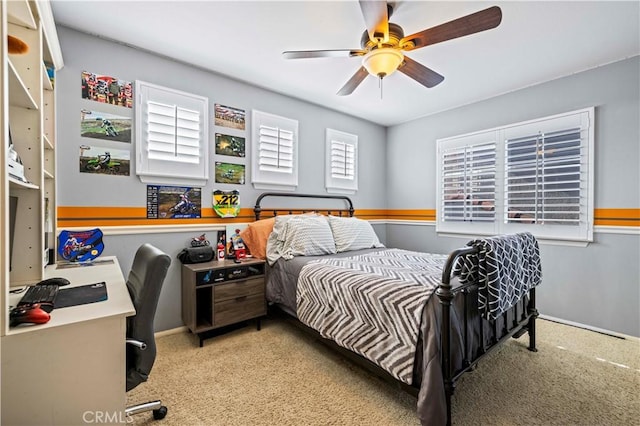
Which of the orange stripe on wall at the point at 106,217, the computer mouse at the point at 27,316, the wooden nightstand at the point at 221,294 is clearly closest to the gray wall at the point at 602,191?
the wooden nightstand at the point at 221,294

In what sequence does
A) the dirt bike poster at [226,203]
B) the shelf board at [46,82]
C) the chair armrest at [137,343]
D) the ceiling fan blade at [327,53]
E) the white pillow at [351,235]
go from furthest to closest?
the white pillow at [351,235] → the dirt bike poster at [226,203] → the ceiling fan blade at [327,53] → the shelf board at [46,82] → the chair armrest at [137,343]

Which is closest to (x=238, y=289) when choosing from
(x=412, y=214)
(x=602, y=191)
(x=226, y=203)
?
(x=226, y=203)

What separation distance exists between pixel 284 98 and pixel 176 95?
1.29 m

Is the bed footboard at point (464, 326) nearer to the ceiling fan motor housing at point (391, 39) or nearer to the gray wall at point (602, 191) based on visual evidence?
the gray wall at point (602, 191)

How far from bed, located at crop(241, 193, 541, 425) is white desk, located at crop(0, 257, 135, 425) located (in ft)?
4.32

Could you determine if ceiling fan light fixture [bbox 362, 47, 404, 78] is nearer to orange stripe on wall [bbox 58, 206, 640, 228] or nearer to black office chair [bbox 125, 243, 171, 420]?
black office chair [bbox 125, 243, 171, 420]

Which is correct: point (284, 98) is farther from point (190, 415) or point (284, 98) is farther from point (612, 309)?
point (612, 309)

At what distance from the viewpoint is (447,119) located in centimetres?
405

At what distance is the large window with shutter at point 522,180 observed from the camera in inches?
115

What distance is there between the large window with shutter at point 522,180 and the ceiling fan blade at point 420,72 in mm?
1770

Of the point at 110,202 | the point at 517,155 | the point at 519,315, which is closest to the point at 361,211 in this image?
→ the point at 517,155

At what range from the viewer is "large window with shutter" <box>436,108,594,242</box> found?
293cm

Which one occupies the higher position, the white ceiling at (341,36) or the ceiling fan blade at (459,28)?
the white ceiling at (341,36)

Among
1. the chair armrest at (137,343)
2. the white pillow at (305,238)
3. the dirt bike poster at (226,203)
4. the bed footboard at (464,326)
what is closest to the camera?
the chair armrest at (137,343)
